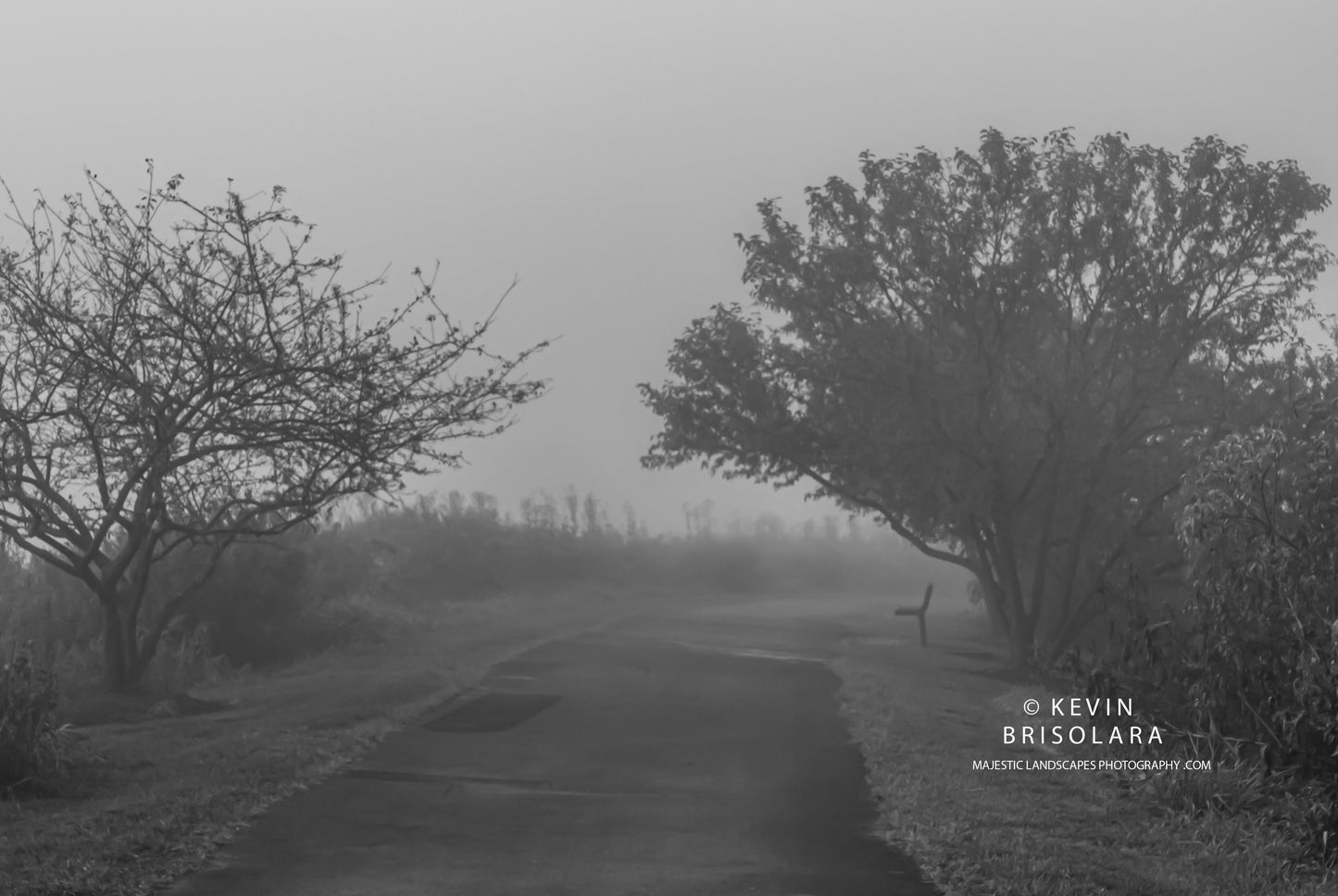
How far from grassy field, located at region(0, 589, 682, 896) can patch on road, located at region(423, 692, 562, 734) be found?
0.49m

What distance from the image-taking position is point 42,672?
1248 cm

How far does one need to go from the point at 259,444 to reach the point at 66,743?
4.80 meters

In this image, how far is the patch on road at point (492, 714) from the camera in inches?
611

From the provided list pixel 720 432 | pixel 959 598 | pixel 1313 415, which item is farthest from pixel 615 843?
pixel 959 598

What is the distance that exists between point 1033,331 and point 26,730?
68.5ft

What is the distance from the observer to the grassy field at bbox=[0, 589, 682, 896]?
344 inches

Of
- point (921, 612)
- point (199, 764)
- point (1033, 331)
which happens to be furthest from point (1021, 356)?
point (199, 764)

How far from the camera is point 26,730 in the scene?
37.6ft

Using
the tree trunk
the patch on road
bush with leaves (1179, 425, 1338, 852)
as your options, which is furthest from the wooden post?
bush with leaves (1179, 425, 1338, 852)

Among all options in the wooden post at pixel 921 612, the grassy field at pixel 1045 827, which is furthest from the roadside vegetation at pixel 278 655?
the wooden post at pixel 921 612

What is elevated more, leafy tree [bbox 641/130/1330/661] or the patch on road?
leafy tree [bbox 641/130/1330/661]

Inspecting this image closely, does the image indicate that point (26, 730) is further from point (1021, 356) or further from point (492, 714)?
point (1021, 356)

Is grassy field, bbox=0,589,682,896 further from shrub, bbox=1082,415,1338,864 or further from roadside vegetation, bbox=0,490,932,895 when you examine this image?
shrub, bbox=1082,415,1338,864

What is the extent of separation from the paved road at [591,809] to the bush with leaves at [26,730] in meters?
2.21
